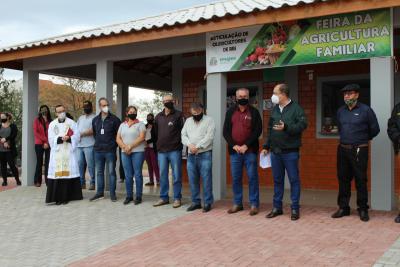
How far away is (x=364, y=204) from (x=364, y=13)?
2767 millimetres

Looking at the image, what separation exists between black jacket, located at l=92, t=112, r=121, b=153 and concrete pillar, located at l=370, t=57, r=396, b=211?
447 centimetres

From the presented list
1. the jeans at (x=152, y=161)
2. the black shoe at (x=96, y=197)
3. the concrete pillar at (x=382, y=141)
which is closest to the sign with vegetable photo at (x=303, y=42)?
the concrete pillar at (x=382, y=141)

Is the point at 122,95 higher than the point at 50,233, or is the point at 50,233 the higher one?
the point at 122,95

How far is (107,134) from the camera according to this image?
8664 millimetres

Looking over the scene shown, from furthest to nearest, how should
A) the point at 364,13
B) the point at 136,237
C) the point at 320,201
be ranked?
the point at 320,201 < the point at 364,13 < the point at 136,237

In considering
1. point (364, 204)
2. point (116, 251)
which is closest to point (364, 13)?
point (364, 204)

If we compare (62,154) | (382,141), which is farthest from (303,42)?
(62,154)

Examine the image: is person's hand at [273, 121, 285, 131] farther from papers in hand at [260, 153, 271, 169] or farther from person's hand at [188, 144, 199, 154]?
person's hand at [188, 144, 199, 154]

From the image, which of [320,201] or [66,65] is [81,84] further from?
[320,201]

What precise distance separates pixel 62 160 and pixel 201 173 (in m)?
2.82

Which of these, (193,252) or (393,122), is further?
(393,122)

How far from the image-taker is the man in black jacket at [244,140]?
714 cm

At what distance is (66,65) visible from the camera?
10.7 m

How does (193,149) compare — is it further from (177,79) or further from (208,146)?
(177,79)
